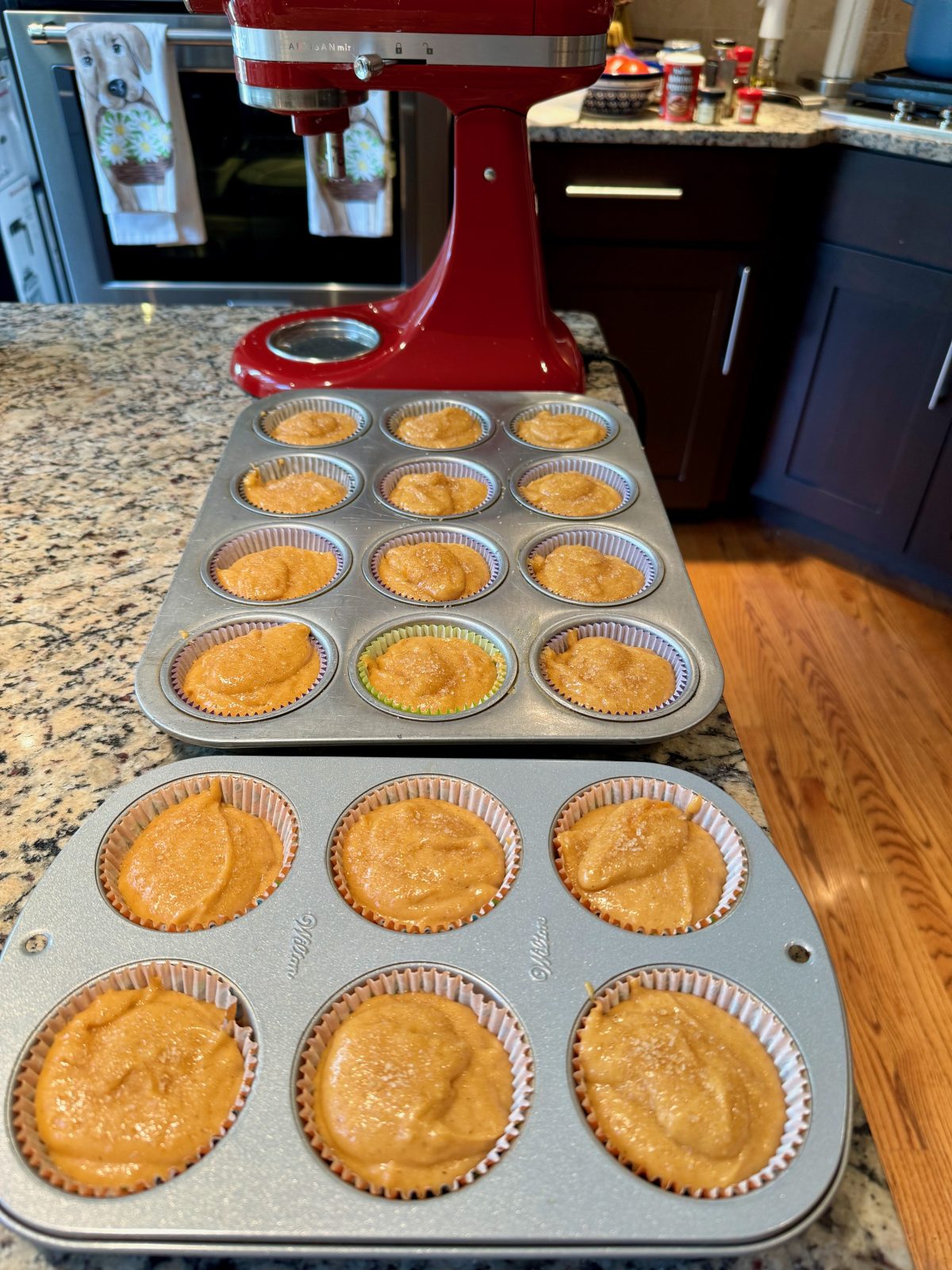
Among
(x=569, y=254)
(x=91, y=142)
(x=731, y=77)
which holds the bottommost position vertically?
(x=569, y=254)

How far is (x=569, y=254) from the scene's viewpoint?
228cm

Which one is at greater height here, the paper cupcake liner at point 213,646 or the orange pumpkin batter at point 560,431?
the orange pumpkin batter at point 560,431

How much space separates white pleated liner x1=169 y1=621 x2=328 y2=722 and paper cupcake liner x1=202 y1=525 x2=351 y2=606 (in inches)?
1.8

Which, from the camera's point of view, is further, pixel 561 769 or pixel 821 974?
pixel 561 769

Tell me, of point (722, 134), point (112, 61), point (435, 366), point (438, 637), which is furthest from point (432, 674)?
point (112, 61)

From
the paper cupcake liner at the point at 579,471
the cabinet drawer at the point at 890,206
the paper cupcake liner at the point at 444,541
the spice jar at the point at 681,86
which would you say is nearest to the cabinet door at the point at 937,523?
the cabinet drawer at the point at 890,206

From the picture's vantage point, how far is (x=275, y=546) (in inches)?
39.8

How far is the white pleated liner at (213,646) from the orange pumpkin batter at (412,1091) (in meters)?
0.29

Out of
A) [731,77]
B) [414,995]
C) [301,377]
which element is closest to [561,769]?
[414,995]

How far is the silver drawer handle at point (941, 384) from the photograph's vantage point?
83.4 inches

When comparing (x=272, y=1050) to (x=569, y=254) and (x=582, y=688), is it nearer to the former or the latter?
(x=582, y=688)

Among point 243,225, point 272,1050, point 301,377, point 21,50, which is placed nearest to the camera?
point 272,1050

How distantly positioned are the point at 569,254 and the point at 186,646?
1.84m

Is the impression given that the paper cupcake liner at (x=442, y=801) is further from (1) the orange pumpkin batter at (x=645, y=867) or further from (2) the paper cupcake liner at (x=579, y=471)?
(2) the paper cupcake liner at (x=579, y=471)
